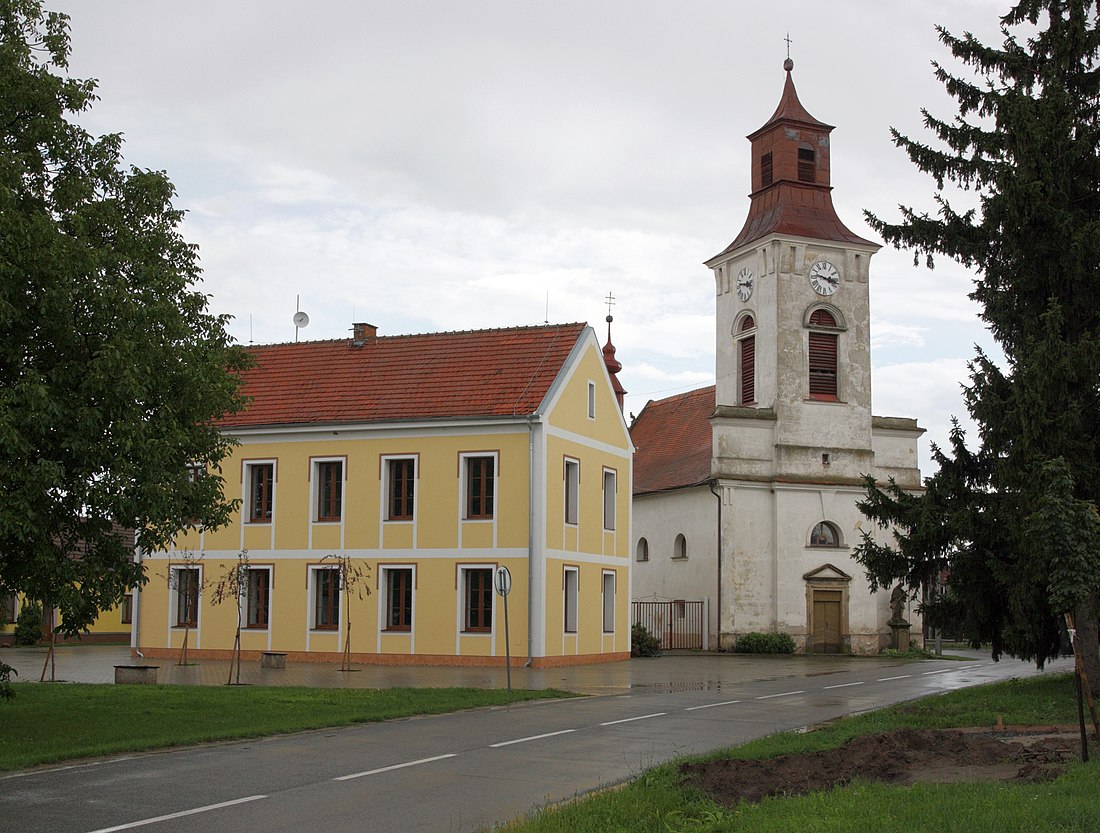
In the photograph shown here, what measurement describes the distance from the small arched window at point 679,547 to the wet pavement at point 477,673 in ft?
27.3

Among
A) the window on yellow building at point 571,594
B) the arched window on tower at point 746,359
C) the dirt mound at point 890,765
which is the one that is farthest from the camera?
the arched window on tower at point 746,359

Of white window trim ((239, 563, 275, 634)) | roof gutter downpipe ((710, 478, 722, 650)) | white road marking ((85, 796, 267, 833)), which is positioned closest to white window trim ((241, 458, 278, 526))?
white window trim ((239, 563, 275, 634))

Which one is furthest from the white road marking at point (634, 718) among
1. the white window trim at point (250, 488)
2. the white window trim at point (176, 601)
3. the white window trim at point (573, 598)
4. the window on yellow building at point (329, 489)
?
the white window trim at point (176, 601)

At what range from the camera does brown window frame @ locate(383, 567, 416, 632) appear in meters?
33.9

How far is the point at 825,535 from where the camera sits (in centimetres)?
4541

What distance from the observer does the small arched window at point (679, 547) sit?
47562mm

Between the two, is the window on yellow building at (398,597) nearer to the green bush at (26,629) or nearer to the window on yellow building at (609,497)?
the window on yellow building at (609,497)

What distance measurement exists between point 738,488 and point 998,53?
84.8ft

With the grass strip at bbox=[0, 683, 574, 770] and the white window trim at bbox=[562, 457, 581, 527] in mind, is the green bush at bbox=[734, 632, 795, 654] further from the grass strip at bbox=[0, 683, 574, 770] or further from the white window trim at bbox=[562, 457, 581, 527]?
the grass strip at bbox=[0, 683, 574, 770]

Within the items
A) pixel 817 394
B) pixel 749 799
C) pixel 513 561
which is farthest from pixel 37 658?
pixel 749 799

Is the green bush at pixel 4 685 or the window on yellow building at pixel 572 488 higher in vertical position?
the window on yellow building at pixel 572 488

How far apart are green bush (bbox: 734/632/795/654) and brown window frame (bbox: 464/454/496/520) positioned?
14.1m

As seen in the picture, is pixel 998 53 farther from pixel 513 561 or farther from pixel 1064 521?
pixel 513 561

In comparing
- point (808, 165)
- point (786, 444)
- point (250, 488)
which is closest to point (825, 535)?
point (786, 444)
